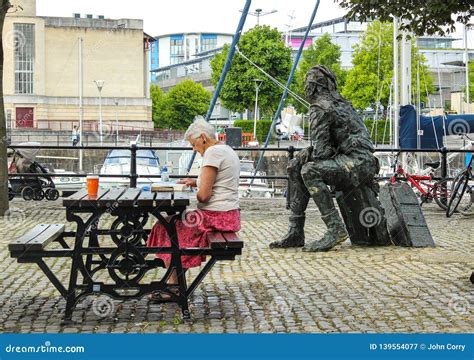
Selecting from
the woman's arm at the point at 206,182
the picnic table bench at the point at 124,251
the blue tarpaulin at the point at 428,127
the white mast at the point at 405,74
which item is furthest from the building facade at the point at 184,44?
the picnic table bench at the point at 124,251

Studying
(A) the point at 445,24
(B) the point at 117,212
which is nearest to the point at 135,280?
(B) the point at 117,212

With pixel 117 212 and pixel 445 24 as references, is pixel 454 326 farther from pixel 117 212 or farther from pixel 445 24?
pixel 445 24

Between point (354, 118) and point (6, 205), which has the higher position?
point (354, 118)

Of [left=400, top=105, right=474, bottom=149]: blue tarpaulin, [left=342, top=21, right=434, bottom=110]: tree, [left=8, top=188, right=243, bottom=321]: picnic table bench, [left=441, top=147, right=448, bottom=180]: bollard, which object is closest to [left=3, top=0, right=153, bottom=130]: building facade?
[left=342, top=21, right=434, bottom=110]: tree

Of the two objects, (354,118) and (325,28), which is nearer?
(354,118)

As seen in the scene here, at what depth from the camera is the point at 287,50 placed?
79.3m

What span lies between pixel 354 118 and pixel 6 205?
23.2 ft

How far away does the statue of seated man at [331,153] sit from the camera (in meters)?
11.2

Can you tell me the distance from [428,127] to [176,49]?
533 feet

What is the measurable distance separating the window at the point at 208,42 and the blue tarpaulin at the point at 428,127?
526ft

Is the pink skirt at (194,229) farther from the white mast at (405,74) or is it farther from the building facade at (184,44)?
the building facade at (184,44)

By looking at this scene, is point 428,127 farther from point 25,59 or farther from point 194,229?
point 25,59

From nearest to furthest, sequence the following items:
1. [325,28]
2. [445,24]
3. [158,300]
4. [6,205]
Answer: [158,300] < [445,24] < [6,205] < [325,28]

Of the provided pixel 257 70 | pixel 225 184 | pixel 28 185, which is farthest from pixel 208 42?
pixel 225 184
